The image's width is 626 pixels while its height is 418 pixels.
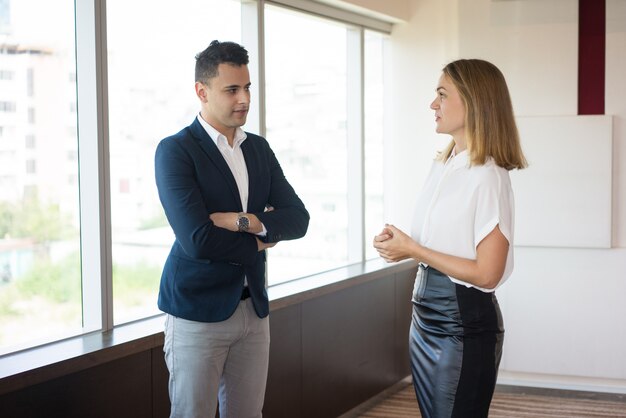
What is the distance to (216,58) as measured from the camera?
2615 millimetres

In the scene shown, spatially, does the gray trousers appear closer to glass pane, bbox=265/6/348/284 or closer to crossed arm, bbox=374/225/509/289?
crossed arm, bbox=374/225/509/289

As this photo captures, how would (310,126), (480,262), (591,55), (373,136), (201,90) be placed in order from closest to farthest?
(480,262)
(201,90)
(310,126)
(591,55)
(373,136)

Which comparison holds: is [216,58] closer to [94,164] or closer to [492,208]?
[94,164]

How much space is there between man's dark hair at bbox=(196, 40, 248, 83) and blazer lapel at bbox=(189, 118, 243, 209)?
0.62 ft

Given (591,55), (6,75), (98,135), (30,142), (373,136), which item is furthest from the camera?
(373,136)

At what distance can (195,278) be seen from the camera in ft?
Result: 8.28

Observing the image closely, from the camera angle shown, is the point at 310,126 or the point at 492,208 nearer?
the point at 492,208

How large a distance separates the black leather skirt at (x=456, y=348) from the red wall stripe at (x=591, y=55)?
2.98m

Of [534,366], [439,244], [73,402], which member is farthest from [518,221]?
[73,402]

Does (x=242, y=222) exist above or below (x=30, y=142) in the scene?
below

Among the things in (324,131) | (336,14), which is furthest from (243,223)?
(336,14)

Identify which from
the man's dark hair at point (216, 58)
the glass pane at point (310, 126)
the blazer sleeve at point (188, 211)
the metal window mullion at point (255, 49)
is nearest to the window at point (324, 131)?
the glass pane at point (310, 126)

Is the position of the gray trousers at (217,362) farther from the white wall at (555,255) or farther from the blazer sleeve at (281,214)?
the white wall at (555,255)

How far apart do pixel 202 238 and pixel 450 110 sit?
912 mm
